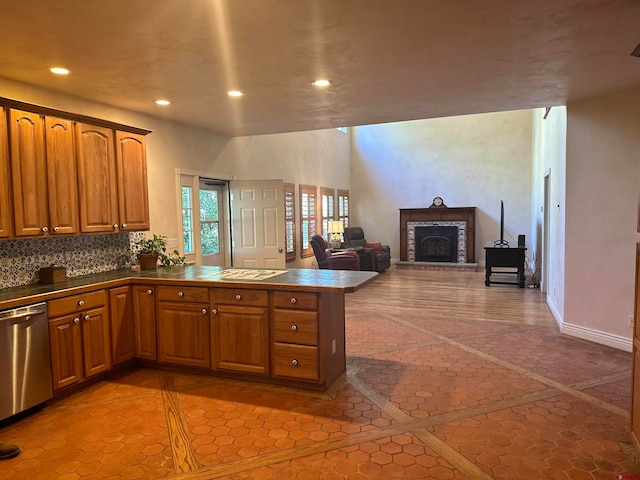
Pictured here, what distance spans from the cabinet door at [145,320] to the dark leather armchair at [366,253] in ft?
19.3

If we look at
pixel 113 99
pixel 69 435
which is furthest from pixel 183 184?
pixel 69 435

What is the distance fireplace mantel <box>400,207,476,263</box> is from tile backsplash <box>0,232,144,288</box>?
7776 millimetres

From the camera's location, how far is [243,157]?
668cm

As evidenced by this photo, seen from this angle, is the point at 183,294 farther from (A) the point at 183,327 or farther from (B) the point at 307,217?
(B) the point at 307,217

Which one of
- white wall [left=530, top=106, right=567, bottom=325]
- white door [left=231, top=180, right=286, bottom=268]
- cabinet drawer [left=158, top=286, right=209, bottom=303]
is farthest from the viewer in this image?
white door [left=231, top=180, right=286, bottom=268]

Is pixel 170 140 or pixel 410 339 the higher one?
pixel 170 140

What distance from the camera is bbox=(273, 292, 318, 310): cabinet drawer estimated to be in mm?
3256

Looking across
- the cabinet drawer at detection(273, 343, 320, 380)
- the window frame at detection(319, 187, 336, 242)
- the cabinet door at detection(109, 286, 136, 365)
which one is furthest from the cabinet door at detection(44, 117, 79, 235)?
the window frame at detection(319, 187, 336, 242)

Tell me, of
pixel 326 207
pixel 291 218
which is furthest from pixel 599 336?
pixel 326 207

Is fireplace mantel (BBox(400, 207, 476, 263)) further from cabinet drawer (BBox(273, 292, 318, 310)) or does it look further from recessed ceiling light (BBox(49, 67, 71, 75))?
recessed ceiling light (BBox(49, 67, 71, 75))

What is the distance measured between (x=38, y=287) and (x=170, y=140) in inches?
90.8

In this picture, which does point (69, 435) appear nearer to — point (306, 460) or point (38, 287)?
point (38, 287)

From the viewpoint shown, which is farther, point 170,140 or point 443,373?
point 170,140

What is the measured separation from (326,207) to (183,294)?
6.75m
